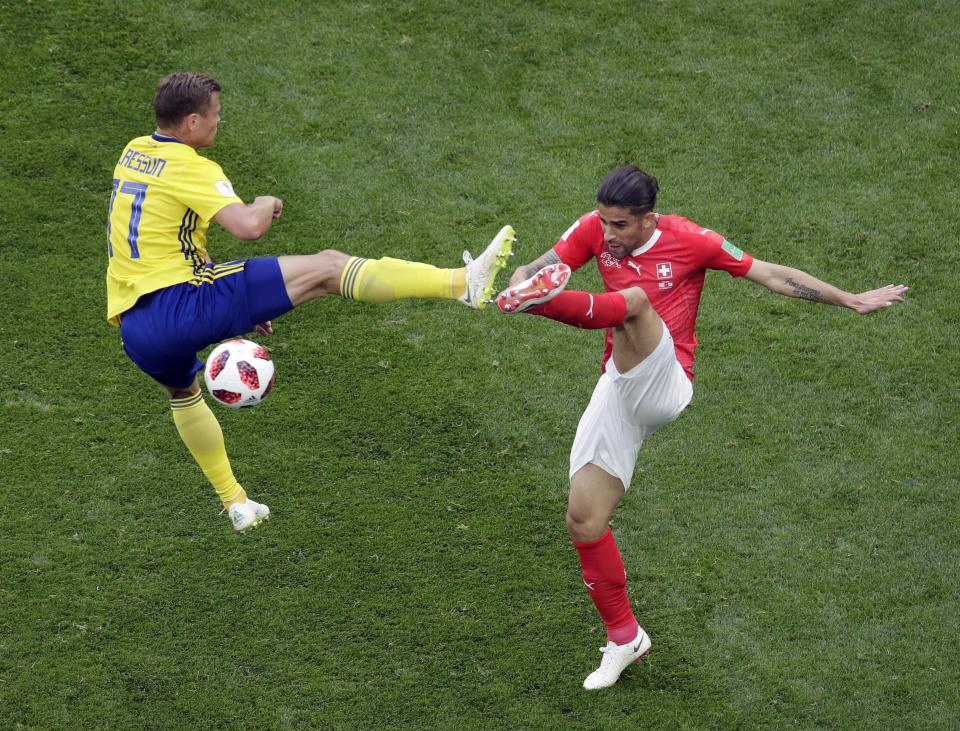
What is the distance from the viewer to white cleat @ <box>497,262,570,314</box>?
14.7 feet

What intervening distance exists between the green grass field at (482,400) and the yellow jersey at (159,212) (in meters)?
1.77

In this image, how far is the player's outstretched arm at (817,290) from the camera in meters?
5.34

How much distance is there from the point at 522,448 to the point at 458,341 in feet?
3.61

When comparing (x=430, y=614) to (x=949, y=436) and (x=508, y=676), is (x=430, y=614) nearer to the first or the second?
(x=508, y=676)

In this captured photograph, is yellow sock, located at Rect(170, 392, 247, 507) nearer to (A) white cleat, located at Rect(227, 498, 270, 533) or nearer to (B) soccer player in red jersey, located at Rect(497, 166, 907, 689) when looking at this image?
(A) white cleat, located at Rect(227, 498, 270, 533)

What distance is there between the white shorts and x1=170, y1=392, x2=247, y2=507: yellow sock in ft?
6.44

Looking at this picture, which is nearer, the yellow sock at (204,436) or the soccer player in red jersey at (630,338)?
the soccer player in red jersey at (630,338)

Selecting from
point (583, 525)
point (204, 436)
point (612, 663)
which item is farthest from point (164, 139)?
point (612, 663)

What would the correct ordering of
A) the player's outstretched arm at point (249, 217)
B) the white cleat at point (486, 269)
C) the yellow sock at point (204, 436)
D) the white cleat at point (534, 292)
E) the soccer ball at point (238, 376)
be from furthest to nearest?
1. the yellow sock at point (204, 436)
2. the soccer ball at point (238, 376)
3. the white cleat at point (486, 269)
4. the player's outstretched arm at point (249, 217)
5. the white cleat at point (534, 292)

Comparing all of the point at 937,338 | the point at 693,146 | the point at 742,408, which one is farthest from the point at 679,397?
the point at 693,146

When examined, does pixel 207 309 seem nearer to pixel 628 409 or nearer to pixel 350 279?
pixel 350 279

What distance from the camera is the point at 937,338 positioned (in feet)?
24.8

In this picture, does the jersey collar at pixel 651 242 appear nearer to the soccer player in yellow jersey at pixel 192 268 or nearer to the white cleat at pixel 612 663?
the soccer player in yellow jersey at pixel 192 268

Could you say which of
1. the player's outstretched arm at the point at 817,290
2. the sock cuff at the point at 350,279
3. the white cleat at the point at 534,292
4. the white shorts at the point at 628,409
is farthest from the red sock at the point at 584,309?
the player's outstretched arm at the point at 817,290
